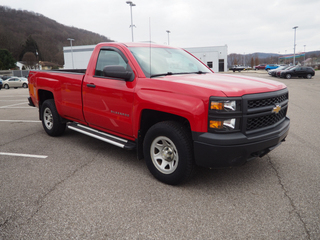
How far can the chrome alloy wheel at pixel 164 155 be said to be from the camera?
135 inches

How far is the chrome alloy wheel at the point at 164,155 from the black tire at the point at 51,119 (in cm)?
298

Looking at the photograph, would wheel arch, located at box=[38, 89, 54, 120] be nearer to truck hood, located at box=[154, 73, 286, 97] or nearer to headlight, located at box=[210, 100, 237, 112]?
truck hood, located at box=[154, 73, 286, 97]

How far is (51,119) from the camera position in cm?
589

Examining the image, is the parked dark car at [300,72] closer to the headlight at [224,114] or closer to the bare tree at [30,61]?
the headlight at [224,114]

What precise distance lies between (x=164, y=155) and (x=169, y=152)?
0.28 ft

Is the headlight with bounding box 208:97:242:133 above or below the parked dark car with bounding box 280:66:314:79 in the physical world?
below

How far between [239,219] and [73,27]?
557ft

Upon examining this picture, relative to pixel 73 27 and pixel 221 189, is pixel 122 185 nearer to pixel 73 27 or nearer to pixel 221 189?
pixel 221 189

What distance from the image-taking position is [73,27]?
15438 centimetres

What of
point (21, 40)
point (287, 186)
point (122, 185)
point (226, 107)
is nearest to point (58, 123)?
point (122, 185)

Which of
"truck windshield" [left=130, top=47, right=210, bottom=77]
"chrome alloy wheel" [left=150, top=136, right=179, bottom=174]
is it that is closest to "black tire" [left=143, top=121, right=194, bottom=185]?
"chrome alloy wheel" [left=150, top=136, right=179, bottom=174]

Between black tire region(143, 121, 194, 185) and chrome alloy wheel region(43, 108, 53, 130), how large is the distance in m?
3.18

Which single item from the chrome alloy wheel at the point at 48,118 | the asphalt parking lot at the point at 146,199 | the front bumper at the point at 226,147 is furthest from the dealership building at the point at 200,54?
the front bumper at the point at 226,147

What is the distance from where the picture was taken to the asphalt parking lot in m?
2.55
